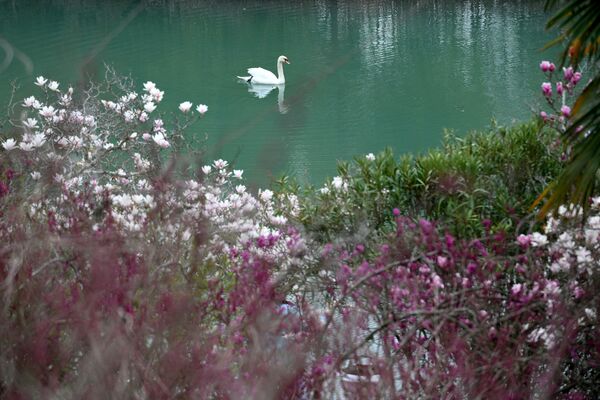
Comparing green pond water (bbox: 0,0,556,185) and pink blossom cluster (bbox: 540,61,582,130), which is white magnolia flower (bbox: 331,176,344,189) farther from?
green pond water (bbox: 0,0,556,185)

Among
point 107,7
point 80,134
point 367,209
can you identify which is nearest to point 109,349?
point 367,209

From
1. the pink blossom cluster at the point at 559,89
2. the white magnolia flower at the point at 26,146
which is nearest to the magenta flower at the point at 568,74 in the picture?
the pink blossom cluster at the point at 559,89

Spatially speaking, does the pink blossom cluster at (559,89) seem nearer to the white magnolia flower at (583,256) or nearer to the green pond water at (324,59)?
the white magnolia flower at (583,256)

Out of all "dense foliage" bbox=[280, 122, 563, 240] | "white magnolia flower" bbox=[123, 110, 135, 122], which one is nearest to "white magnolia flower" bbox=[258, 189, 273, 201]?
"dense foliage" bbox=[280, 122, 563, 240]

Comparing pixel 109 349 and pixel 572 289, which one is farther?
pixel 572 289

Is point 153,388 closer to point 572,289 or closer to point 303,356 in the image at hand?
point 303,356

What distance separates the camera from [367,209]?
199 inches

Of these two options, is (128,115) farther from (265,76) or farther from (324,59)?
(324,59)

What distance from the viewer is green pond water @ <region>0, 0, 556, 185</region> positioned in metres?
12.3

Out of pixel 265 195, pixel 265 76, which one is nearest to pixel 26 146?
pixel 265 195

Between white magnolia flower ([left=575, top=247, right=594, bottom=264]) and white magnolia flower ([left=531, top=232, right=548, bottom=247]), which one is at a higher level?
white magnolia flower ([left=575, top=247, right=594, bottom=264])

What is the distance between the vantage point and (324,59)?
1717 centimetres

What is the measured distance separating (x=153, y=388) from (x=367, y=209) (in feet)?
11.2

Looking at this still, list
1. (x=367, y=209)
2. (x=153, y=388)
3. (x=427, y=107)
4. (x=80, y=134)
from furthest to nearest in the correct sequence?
(x=427, y=107) < (x=80, y=134) < (x=367, y=209) < (x=153, y=388)
